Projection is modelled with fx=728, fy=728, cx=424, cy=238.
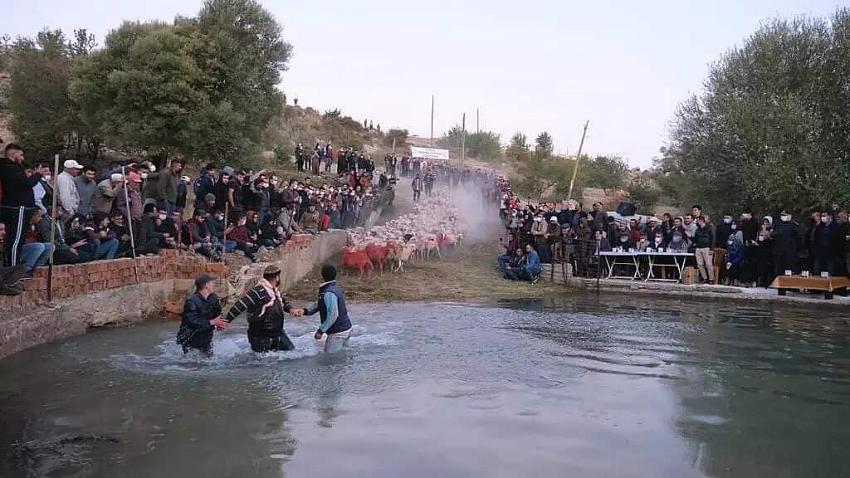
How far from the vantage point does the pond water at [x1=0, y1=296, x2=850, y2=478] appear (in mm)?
6062

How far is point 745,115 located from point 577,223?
7.21m

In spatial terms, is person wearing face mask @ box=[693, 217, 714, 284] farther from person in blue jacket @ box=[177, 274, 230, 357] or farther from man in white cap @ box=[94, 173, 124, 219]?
man in white cap @ box=[94, 173, 124, 219]

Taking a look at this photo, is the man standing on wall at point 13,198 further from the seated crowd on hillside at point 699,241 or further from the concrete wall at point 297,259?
the seated crowd on hillside at point 699,241

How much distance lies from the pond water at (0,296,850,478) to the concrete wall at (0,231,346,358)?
326 mm

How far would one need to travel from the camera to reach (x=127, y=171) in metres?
13.9

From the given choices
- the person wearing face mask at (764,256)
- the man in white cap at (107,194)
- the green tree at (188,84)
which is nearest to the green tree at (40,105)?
the green tree at (188,84)

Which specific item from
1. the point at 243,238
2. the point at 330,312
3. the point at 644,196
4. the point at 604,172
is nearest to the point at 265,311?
the point at 330,312

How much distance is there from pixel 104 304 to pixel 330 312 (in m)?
4.34

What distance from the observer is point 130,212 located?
1332cm

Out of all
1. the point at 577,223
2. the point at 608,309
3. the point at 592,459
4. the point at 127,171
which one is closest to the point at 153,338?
the point at 127,171

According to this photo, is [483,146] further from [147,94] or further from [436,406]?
[436,406]

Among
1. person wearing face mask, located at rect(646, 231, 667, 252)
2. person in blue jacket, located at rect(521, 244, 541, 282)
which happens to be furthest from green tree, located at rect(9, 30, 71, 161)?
person wearing face mask, located at rect(646, 231, 667, 252)

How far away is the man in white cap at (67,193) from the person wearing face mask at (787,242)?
15.2m

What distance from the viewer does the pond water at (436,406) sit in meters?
6.06
